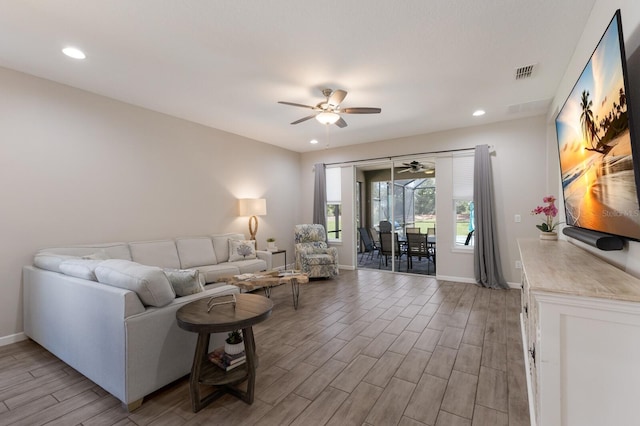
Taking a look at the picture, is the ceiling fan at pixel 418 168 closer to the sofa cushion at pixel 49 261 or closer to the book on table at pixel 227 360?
the book on table at pixel 227 360

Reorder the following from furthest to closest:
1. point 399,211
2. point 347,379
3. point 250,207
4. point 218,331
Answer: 1. point 399,211
2. point 250,207
3. point 347,379
4. point 218,331

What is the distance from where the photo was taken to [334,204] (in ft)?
22.4

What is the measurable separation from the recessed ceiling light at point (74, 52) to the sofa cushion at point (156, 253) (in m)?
2.18

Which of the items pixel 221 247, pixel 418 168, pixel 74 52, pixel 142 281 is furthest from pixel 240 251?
pixel 418 168

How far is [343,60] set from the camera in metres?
2.84

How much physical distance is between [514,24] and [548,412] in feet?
8.96

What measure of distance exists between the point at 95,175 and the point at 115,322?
8.42ft

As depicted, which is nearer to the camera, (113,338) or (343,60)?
(113,338)

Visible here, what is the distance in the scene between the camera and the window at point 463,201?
5168 millimetres

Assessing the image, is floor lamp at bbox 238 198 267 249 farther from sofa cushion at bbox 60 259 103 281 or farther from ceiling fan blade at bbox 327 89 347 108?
sofa cushion at bbox 60 259 103 281

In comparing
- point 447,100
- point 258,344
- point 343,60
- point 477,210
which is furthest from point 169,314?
point 477,210

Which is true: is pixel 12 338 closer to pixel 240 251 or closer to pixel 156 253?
pixel 156 253

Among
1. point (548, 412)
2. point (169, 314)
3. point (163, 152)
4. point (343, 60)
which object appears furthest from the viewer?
point (163, 152)

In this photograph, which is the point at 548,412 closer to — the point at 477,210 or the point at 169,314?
the point at 169,314
